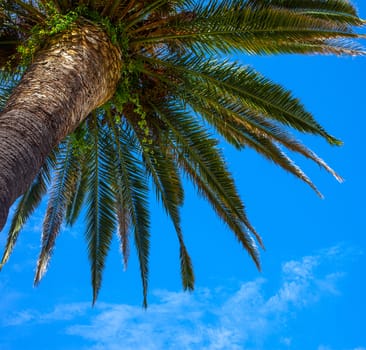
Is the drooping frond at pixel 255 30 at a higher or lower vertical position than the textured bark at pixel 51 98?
higher

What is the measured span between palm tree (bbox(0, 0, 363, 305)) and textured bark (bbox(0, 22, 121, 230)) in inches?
0.6

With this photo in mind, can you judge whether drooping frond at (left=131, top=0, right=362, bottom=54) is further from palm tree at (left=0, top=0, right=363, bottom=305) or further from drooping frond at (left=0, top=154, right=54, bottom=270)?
drooping frond at (left=0, top=154, right=54, bottom=270)

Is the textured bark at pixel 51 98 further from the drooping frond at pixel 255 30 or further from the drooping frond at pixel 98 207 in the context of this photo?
the drooping frond at pixel 98 207

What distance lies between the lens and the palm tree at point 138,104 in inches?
239

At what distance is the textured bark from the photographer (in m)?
4.93

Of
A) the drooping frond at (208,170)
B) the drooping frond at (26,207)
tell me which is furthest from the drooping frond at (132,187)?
the drooping frond at (26,207)

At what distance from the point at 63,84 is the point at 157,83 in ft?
9.51

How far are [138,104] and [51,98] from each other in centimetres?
271

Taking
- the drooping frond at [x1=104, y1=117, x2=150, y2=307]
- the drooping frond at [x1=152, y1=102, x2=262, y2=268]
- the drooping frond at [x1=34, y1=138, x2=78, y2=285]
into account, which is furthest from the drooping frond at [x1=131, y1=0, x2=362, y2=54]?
the drooping frond at [x1=34, y1=138, x2=78, y2=285]

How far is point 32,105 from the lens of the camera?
18.3 feet

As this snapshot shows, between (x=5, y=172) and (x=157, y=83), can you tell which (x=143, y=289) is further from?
(x=5, y=172)

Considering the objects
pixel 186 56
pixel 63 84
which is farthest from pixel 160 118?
pixel 63 84

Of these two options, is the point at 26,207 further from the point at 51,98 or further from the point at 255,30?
the point at 255,30

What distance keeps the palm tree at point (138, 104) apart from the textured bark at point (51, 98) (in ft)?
0.05
